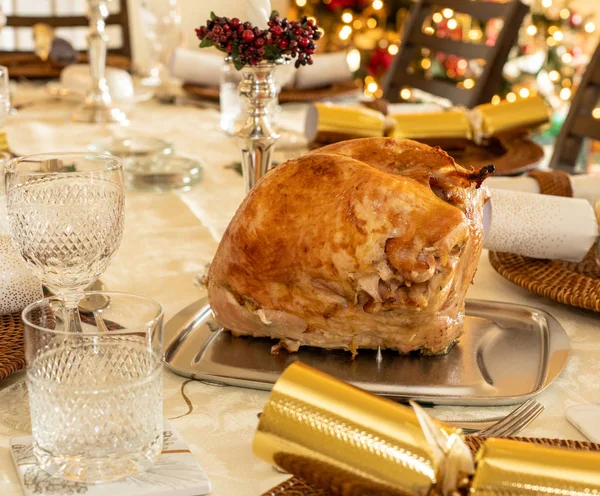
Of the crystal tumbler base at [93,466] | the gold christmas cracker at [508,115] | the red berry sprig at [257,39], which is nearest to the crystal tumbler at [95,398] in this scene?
the crystal tumbler base at [93,466]

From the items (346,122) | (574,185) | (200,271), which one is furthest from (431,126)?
(200,271)

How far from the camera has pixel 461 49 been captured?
2389 mm

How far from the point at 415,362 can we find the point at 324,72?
4.90ft

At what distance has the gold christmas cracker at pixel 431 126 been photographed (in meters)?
1.66

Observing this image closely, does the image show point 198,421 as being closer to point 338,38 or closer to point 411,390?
point 411,390

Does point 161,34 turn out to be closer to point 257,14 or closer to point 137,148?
point 137,148

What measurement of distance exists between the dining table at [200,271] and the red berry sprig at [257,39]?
0.30 metres

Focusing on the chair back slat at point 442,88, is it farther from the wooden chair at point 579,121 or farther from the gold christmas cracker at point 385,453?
the gold christmas cracker at point 385,453

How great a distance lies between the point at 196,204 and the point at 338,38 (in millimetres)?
3309

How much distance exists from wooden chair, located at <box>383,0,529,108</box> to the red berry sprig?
1256mm

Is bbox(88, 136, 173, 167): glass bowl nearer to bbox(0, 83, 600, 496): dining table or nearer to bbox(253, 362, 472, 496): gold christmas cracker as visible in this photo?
bbox(0, 83, 600, 496): dining table

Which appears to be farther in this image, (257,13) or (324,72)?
(324,72)

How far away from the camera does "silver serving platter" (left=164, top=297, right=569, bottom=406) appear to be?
816 millimetres

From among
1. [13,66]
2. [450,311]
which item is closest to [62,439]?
[450,311]
